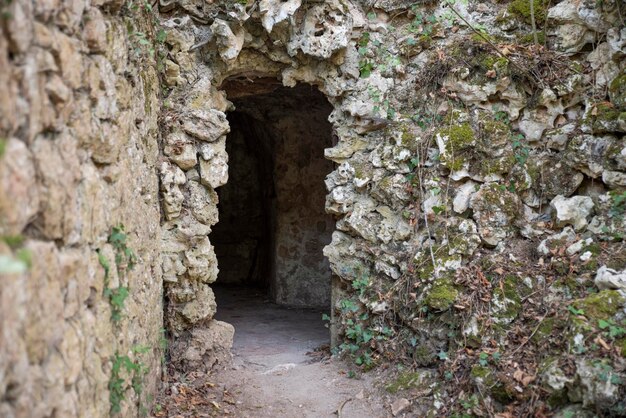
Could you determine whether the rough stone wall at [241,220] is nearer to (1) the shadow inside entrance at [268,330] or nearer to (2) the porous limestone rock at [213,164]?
(1) the shadow inside entrance at [268,330]

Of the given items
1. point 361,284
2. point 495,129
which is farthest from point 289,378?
point 495,129

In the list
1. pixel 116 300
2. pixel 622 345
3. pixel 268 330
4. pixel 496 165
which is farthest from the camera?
pixel 268 330

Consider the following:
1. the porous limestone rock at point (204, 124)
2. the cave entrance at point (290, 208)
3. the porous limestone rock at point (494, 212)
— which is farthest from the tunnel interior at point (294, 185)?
the porous limestone rock at point (494, 212)

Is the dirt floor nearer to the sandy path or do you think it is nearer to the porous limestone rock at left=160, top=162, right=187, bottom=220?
the sandy path

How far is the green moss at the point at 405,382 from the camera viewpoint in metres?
4.91

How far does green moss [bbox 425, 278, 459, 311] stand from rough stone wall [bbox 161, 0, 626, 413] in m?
0.01

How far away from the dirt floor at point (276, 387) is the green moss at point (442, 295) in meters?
0.93

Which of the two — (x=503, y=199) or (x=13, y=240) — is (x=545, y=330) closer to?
(x=503, y=199)

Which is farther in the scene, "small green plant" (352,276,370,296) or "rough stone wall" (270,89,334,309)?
"rough stone wall" (270,89,334,309)

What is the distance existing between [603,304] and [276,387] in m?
2.90

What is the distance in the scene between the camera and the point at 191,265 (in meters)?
5.54

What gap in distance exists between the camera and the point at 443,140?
5516 millimetres

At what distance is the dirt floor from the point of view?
4.93m

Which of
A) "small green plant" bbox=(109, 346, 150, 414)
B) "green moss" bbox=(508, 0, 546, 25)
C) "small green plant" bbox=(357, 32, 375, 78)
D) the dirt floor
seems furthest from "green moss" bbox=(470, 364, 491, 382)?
"green moss" bbox=(508, 0, 546, 25)
